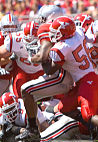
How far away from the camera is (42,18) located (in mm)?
5406

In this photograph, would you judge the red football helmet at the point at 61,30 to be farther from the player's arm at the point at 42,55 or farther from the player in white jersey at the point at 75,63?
the player's arm at the point at 42,55

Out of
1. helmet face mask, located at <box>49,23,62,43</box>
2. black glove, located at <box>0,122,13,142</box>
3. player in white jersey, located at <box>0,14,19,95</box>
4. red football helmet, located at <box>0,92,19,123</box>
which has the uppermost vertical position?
helmet face mask, located at <box>49,23,62,43</box>

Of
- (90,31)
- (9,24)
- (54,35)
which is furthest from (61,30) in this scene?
(9,24)

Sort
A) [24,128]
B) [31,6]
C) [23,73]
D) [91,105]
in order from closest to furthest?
[91,105] → [24,128] → [23,73] → [31,6]

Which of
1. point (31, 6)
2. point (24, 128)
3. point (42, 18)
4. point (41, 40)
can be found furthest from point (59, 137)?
point (31, 6)

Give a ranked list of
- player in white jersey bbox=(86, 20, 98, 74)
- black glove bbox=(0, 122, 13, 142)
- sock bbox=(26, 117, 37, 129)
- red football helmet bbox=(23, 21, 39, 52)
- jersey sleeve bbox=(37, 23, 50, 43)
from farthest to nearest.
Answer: player in white jersey bbox=(86, 20, 98, 74) < red football helmet bbox=(23, 21, 39, 52) < black glove bbox=(0, 122, 13, 142) < sock bbox=(26, 117, 37, 129) < jersey sleeve bbox=(37, 23, 50, 43)

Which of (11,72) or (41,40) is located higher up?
(41,40)

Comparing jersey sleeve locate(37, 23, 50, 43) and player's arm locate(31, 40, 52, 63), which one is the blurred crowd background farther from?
player's arm locate(31, 40, 52, 63)

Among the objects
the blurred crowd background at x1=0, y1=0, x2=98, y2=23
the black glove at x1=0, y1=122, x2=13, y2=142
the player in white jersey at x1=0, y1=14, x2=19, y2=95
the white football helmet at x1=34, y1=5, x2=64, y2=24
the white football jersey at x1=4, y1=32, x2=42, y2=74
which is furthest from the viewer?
the blurred crowd background at x1=0, y1=0, x2=98, y2=23

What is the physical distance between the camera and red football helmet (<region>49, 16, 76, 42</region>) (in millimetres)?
3912

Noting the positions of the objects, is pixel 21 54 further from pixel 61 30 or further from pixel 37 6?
pixel 37 6

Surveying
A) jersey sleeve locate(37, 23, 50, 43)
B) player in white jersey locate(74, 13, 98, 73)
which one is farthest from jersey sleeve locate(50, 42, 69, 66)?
player in white jersey locate(74, 13, 98, 73)

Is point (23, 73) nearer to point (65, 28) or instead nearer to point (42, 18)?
point (42, 18)

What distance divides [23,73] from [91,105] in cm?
159
